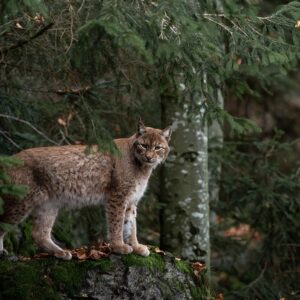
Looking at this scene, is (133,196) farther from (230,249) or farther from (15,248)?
(230,249)

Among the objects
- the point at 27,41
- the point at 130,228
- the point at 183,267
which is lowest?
the point at 183,267

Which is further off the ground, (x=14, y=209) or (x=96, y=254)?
(x=14, y=209)

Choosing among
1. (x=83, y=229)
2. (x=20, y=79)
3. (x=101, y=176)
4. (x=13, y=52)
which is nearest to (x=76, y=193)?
(x=101, y=176)

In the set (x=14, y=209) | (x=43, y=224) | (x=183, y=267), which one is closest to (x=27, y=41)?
(x=14, y=209)

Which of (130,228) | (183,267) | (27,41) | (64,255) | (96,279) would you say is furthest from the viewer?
(130,228)

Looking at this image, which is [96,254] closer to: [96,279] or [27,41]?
[96,279]

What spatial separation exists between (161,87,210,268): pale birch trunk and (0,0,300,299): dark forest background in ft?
0.04

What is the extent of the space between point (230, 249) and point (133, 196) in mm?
5427

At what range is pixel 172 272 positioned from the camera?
7477mm

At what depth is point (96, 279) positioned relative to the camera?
7035 mm

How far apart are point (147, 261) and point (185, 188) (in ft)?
7.85

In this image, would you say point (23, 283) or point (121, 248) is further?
point (121, 248)

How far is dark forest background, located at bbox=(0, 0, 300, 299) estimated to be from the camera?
6.45 m

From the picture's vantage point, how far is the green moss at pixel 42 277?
675cm
